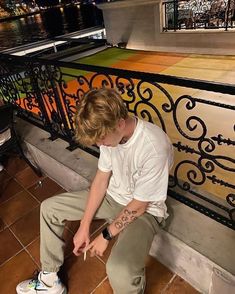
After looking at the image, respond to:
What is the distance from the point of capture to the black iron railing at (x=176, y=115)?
4.49 feet

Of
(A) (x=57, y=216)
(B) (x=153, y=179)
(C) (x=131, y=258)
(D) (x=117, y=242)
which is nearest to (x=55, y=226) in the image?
(A) (x=57, y=216)

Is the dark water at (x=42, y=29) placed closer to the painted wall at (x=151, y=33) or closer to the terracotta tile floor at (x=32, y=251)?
the painted wall at (x=151, y=33)

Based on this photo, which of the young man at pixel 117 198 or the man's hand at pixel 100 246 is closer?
the young man at pixel 117 198

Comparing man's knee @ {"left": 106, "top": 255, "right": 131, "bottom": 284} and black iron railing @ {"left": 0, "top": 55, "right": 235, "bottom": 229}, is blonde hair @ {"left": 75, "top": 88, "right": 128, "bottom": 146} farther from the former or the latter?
man's knee @ {"left": 106, "top": 255, "right": 131, "bottom": 284}

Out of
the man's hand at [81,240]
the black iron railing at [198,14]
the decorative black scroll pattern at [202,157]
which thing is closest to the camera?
the decorative black scroll pattern at [202,157]

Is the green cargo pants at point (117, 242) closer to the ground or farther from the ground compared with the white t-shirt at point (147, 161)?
closer to the ground

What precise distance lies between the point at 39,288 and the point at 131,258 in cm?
74

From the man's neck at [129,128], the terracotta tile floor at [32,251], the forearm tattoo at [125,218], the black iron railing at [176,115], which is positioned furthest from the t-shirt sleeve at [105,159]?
the terracotta tile floor at [32,251]

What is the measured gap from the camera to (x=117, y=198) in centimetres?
150

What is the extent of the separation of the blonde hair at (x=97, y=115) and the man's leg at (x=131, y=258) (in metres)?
0.50

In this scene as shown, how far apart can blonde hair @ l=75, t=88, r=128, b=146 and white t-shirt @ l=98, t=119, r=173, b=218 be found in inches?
6.5

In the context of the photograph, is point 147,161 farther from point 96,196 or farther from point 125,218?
point 96,196

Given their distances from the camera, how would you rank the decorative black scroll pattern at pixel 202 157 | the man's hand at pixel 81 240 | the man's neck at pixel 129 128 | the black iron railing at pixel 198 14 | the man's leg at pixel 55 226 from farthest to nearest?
the black iron railing at pixel 198 14 → the man's leg at pixel 55 226 → the man's hand at pixel 81 240 → the decorative black scroll pattern at pixel 202 157 → the man's neck at pixel 129 128

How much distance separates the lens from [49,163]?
8.32 feet
